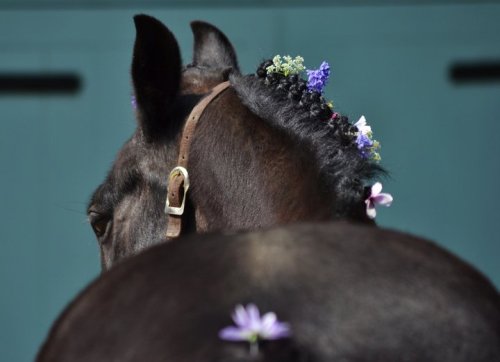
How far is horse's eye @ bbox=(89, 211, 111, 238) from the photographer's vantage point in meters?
2.65

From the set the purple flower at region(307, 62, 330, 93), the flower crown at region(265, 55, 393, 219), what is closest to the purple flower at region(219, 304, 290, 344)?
the flower crown at region(265, 55, 393, 219)

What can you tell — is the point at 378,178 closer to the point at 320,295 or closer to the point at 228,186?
the point at 228,186

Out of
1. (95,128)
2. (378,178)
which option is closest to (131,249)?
(378,178)

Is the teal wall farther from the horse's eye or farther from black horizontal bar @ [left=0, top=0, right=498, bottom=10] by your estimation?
the horse's eye

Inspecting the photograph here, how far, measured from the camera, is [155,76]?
8.36 feet

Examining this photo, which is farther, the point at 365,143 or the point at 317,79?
the point at 317,79

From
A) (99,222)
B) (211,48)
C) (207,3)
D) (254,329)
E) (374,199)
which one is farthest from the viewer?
(207,3)

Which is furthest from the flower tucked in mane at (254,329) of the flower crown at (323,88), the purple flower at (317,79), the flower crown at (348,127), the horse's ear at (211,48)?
the horse's ear at (211,48)

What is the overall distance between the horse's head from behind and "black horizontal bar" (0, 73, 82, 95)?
4294mm

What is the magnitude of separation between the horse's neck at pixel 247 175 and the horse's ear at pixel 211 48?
1.51ft

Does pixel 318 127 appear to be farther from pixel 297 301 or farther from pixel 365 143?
pixel 297 301

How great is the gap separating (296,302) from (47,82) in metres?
5.76

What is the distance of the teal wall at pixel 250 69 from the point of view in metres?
6.66

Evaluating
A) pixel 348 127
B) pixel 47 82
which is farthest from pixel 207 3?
pixel 348 127
